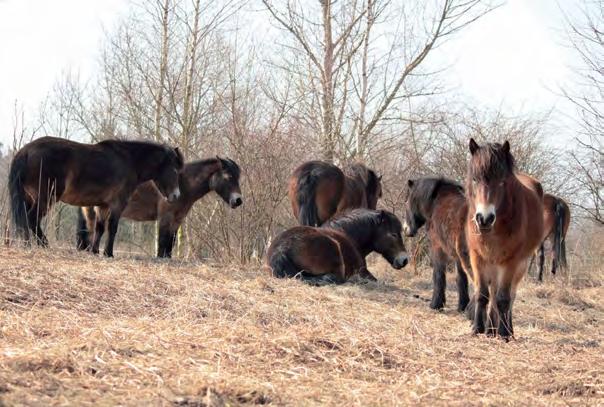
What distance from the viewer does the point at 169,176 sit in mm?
12289

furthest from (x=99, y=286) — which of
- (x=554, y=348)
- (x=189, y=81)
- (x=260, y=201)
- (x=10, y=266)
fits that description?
(x=189, y=81)

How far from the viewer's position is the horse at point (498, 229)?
5992mm

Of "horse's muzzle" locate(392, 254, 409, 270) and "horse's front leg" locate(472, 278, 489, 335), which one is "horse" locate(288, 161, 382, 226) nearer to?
"horse's muzzle" locate(392, 254, 409, 270)

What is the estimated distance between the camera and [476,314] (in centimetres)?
675

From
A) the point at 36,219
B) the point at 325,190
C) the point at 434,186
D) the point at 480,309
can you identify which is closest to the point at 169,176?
the point at 36,219

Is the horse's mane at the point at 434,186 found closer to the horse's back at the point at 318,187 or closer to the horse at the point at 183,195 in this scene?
the horse's back at the point at 318,187

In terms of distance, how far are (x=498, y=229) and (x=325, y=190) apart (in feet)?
21.0

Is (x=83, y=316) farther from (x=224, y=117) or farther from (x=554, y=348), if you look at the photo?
(x=224, y=117)

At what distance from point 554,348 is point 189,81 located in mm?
15219

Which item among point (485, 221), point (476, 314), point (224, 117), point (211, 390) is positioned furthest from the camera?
point (224, 117)

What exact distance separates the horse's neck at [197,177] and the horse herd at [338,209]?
2 centimetres

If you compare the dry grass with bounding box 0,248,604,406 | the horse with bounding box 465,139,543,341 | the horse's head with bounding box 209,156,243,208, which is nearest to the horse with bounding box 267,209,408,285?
the dry grass with bounding box 0,248,604,406

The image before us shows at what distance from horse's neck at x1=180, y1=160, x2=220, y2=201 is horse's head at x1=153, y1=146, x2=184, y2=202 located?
0.89 m

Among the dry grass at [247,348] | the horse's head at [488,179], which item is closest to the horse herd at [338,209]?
the horse's head at [488,179]
